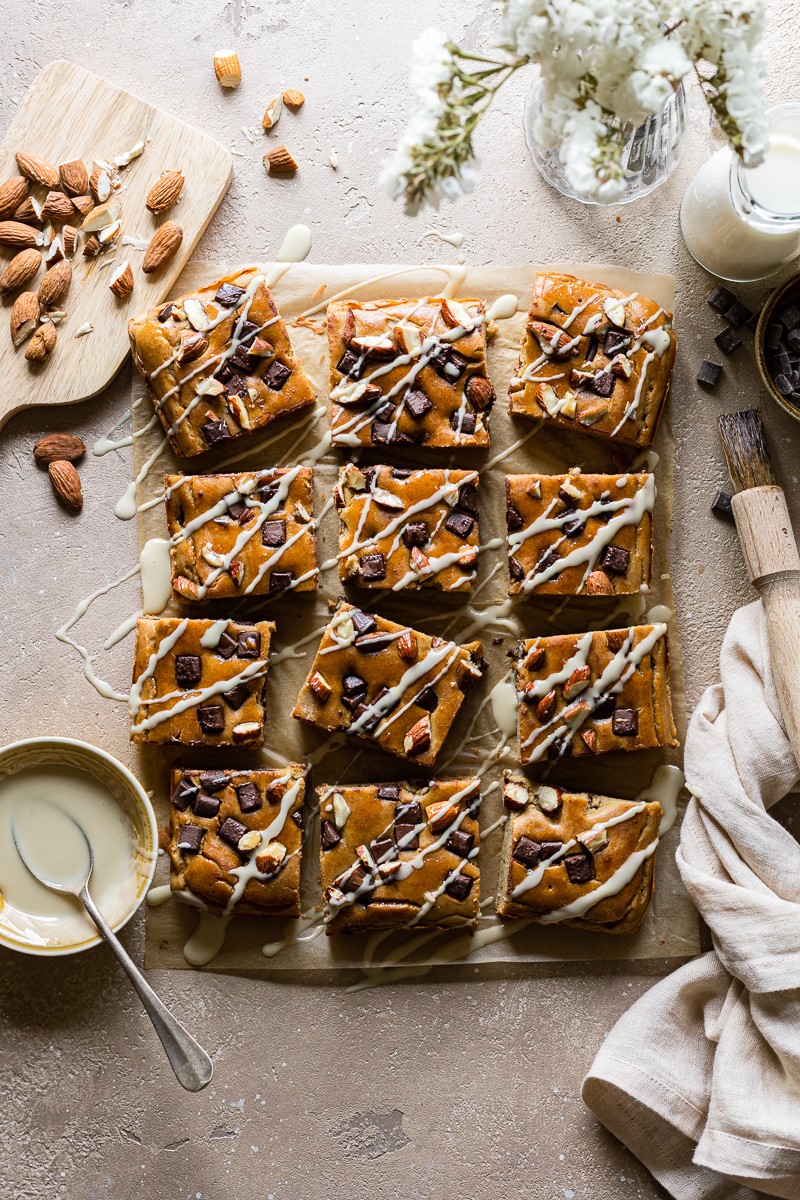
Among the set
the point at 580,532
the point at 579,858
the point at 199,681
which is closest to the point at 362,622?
the point at 199,681

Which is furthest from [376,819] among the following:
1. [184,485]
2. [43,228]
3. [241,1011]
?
[43,228]

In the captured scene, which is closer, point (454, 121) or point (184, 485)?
point (454, 121)

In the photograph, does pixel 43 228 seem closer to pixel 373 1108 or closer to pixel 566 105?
pixel 566 105

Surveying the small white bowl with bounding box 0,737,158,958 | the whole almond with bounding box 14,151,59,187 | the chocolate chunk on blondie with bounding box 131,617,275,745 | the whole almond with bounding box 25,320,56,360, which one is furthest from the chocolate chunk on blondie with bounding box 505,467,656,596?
the whole almond with bounding box 14,151,59,187

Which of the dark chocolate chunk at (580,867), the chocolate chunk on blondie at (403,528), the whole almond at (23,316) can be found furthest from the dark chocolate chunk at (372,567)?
the whole almond at (23,316)

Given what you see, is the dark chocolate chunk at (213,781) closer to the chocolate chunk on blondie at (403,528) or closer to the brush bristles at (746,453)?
the chocolate chunk on blondie at (403,528)
